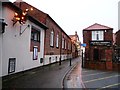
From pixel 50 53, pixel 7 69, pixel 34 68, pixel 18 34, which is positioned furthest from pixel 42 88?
pixel 50 53

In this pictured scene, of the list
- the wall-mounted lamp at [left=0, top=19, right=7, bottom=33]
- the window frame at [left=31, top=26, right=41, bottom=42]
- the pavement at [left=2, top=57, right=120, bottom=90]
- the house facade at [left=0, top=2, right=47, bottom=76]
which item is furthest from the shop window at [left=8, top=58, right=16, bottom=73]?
the window frame at [left=31, top=26, right=41, bottom=42]

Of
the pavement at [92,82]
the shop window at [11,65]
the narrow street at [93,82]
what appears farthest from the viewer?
the shop window at [11,65]

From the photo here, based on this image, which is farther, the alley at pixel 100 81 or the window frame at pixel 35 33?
the window frame at pixel 35 33

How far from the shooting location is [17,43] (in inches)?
583

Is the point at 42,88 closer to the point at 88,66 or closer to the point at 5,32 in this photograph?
the point at 5,32

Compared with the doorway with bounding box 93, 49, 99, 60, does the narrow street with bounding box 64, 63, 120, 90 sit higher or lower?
lower

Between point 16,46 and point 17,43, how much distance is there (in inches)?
12.7

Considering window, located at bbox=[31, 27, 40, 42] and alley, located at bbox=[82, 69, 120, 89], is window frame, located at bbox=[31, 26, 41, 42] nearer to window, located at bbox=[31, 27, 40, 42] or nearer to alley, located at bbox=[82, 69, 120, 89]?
window, located at bbox=[31, 27, 40, 42]

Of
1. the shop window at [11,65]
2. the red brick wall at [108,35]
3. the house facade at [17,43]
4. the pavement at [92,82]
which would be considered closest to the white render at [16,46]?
the house facade at [17,43]

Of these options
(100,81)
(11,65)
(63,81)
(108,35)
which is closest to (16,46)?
(11,65)

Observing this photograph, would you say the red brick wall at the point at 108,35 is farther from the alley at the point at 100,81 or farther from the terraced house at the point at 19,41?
the alley at the point at 100,81

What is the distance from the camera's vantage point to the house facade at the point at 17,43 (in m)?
12.9

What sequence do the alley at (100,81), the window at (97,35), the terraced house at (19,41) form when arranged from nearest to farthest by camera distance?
1. the alley at (100,81)
2. the terraced house at (19,41)
3. the window at (97,35)

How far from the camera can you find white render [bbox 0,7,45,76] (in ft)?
42.4
